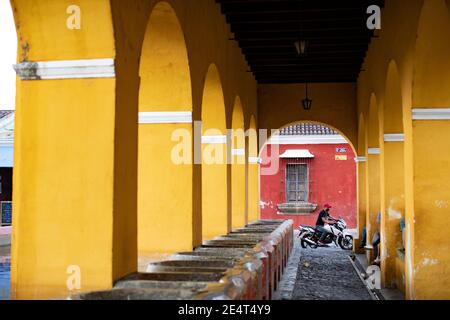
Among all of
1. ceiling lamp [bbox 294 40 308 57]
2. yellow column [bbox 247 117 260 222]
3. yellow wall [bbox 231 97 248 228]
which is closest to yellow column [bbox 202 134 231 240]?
ceiling lamp [bbox 294 40 308 57]

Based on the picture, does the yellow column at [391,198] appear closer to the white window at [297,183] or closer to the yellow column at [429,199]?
the yellow column at [429,199]

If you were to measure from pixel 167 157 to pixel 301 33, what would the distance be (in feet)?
13.0

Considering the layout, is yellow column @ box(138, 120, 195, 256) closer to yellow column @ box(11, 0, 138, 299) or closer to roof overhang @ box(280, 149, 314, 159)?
yellow column @ box(11, 0, 138, 299)

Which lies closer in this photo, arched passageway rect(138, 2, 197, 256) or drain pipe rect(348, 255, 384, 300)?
arched passageway rect(138, 2, 197, 256)

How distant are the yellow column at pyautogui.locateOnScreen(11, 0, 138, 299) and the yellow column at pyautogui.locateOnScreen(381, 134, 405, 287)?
554 centimetres

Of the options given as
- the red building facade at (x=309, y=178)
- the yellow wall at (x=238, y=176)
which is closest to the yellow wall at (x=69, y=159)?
the yellow wall at (x=238, y=176)

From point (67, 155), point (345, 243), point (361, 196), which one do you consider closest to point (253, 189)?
point (361, 196)

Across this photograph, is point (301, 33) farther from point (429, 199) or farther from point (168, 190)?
point (168, 190)

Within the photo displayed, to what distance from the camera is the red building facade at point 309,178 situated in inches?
802

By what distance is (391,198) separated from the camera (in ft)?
27.9

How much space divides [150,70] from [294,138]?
593 inches

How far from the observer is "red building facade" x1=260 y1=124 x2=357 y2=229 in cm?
2036

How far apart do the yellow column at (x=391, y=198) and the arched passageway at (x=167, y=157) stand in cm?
372

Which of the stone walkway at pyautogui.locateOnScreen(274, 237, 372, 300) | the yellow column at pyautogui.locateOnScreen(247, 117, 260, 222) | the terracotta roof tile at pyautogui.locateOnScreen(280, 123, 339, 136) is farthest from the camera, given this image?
the terracotta roof tile at pyautogui.locateOnScreen(280, 123, 339, 136)
